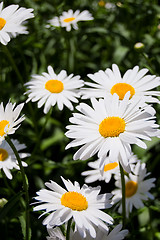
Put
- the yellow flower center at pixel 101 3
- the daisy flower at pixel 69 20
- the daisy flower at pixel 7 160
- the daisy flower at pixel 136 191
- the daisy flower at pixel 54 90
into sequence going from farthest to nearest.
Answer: the yellow flower center at pixel 101 3 < the daisy flower at pixel 69 20 < the daisy flower at pixel 54 90 < the daisy flower at pixel 136 191 < the daisy flower at pixel 7 160

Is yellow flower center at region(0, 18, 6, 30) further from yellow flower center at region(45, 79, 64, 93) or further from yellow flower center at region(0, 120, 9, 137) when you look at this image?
yellow flower center at region(0, 120, 9, 137)

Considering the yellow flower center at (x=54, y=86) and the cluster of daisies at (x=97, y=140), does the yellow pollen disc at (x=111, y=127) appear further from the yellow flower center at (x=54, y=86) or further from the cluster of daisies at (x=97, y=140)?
the yellow flower center at (x=54, y=86)

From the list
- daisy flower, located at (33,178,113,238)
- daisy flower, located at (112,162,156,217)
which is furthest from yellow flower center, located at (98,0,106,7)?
daisy flower, located at (33,178,113,238)

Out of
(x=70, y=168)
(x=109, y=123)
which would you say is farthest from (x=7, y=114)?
(x=70, y=168)

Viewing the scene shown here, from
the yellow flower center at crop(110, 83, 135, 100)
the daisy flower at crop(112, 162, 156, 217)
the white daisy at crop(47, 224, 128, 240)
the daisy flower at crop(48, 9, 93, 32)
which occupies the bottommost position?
the white daisy at crop(47, 224, 128, 240)

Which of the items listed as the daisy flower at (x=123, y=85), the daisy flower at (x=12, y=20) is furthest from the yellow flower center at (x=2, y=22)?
the daisy flower at (x=123, y=85)

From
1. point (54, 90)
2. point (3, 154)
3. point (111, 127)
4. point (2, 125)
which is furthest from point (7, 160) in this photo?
point (111, 127)
